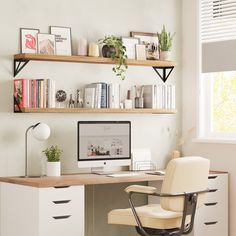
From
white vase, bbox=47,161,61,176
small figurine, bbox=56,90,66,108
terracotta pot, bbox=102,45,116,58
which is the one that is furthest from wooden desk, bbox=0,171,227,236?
terracotta pot, bbox=102,45,116,58

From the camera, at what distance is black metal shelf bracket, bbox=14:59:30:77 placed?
5080mm

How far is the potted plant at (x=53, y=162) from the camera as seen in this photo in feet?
16.5

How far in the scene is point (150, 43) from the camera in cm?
586

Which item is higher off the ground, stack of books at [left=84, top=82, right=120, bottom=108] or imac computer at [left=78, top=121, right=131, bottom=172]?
stack of books at [left=84, top=82, right=120, bottom=108]

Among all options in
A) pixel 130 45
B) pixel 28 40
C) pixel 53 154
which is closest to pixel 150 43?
pixel 130 45

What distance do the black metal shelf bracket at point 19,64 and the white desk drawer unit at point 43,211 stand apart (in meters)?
0.90

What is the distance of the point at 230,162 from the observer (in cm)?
559

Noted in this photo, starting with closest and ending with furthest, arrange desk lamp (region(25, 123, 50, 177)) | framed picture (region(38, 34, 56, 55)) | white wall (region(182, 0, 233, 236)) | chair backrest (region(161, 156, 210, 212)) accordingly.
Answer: chair backrest (region(161, 156, 210, 212)), desk lamp (region(25, 123, 50, 177)), framed picture (region(38, 34, 56, 55)), white wall (region(182, 0, 233, 236))

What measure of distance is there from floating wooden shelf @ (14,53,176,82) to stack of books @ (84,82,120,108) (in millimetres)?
203

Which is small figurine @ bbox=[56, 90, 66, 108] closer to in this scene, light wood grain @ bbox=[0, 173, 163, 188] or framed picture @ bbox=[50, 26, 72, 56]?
framed picture @ bbox=[50, 26, 72, 56]

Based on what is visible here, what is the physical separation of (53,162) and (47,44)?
37.9 inches

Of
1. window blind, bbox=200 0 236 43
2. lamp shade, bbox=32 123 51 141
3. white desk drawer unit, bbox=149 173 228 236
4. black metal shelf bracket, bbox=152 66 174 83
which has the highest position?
window blind, bbox=200 0 236 43

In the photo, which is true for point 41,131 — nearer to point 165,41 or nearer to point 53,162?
point 53,162

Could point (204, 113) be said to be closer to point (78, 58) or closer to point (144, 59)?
point (144, 59)
